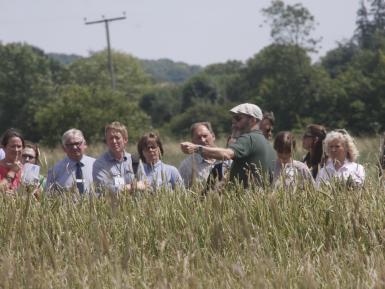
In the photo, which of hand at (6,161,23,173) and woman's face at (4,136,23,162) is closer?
hand at (6,161,23,173)

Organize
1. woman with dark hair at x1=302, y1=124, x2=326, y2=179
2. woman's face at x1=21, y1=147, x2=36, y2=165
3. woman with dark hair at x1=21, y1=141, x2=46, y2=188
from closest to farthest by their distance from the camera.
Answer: woman with dark hair at x1=21, y1=141, x2=46, y2=188
woman with dark hair at x1=302, y1=124, x2=326, y2=179
woman's face at x1=21, y1=147, x2=36, y2=165

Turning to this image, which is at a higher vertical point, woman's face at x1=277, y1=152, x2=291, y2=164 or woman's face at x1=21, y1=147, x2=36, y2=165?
woman's face at x1=21, y1=147, x2=36, y2=165

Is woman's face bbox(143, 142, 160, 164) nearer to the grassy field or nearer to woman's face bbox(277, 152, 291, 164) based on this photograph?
woman's face bbox(277, 152, 291, 164)

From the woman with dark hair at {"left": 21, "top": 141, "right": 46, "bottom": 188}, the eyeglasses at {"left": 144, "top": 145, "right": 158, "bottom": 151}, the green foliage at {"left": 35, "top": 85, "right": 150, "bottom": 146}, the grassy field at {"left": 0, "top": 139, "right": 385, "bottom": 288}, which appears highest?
the eyeglasses at {"left": 144, "top": 145, "right": 158, "bottom": 151}

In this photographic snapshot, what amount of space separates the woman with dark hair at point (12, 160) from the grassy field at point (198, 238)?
92 centimetres

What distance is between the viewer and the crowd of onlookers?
295 inches

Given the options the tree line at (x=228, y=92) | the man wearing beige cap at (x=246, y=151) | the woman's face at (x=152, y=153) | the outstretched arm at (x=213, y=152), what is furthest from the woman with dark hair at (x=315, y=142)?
the tree line at (x=228, y=92)

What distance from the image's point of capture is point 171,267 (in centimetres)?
545

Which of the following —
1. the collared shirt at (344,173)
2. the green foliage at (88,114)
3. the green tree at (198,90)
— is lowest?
the green tree at (198,90)

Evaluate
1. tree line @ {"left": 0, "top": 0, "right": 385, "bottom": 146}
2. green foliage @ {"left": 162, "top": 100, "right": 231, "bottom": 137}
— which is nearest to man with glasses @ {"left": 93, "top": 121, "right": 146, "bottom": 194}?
tree line @ {"left": 0, "top": 0, "right": 385, "bottom": 146}

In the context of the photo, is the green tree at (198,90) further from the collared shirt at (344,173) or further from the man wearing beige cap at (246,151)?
the collared shirt at (344,173)

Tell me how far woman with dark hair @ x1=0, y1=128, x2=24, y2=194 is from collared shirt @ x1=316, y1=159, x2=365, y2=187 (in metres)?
2.61

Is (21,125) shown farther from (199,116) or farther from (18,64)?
(199,116)

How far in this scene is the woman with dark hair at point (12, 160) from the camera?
8.59 meters
